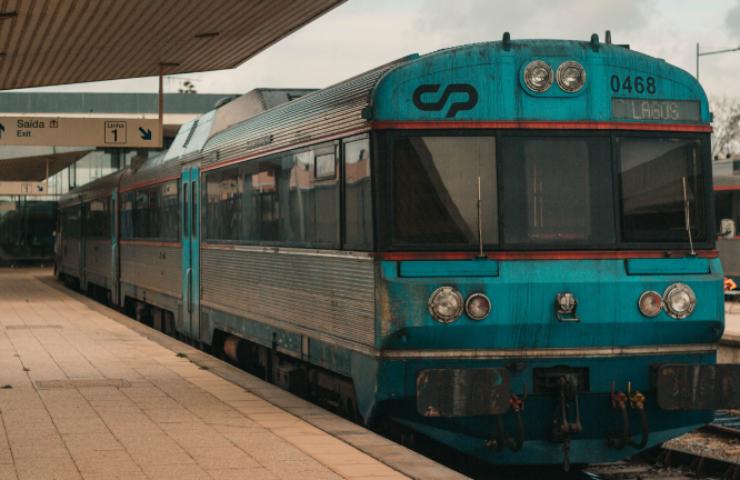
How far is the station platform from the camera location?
8.20m

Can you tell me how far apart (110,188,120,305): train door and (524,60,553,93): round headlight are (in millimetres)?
16907

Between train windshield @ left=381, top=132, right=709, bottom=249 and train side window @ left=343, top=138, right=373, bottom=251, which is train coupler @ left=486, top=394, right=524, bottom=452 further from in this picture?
train side window @ left=343, top=138, right=373, bottom=251

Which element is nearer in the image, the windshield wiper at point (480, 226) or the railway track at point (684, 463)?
the windshield wiper at point (480, 226)

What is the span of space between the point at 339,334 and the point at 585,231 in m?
2.03

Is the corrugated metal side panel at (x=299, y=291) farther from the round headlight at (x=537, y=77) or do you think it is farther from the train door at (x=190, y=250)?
the round headlight at (x=537, y=77)

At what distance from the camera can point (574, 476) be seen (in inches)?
414

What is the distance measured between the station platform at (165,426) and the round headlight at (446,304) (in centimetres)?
91

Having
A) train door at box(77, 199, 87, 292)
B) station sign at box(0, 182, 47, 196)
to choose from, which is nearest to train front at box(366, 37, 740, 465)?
train door at box(77, 199, 87, 292)

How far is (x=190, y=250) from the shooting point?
16.8 metres

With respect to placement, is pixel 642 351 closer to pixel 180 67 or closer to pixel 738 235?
pixel 180 67

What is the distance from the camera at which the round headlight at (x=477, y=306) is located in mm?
9156

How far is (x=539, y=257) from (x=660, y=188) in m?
1.05

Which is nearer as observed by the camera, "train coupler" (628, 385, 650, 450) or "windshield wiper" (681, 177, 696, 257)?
"train coupler" (628, 385, 650, 450)

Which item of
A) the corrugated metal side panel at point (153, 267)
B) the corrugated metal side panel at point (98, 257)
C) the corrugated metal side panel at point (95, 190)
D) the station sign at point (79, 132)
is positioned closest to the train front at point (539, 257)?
the corrugated metal side panel at point (153, 267)
